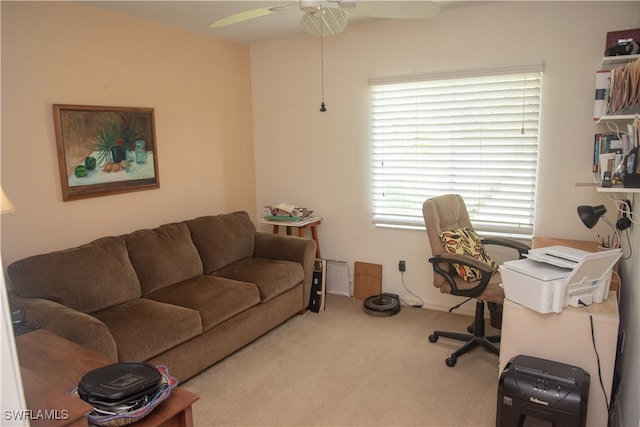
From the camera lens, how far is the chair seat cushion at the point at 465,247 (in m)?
2.95

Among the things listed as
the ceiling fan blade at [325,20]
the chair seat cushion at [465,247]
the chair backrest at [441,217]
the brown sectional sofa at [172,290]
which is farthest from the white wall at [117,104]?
the chair seat cushion at [465,247]

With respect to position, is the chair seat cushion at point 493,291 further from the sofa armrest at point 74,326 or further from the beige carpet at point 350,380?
the sofa armrest at point 74,326

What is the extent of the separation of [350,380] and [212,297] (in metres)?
1.07

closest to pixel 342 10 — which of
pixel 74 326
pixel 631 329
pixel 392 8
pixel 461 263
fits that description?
pixel 392 8

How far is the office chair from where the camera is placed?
9.34 feet

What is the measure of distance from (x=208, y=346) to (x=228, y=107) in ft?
7.92

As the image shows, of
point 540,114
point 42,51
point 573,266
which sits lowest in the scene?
point 573,266

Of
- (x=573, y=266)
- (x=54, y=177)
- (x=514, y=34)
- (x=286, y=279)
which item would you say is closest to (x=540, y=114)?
(x=514, y=34)

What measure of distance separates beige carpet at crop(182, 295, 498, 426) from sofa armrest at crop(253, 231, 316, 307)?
1.36 ft

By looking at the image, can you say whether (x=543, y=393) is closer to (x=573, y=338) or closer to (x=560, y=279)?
(x=573, y=338)

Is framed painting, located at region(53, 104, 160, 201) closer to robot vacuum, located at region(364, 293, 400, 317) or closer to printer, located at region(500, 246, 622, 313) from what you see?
robot vacuum, located at region(364, 293, 400, 317)

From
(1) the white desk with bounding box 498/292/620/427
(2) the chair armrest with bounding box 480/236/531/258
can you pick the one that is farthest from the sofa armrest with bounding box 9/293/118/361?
(2) the chair armrest with bounding box 480/236/531/258

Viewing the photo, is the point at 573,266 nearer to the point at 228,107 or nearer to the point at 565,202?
the point at 565,202

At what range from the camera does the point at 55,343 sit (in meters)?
2.01
